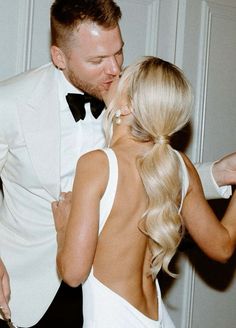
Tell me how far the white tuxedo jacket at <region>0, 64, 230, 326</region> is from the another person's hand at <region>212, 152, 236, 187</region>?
0.58 m

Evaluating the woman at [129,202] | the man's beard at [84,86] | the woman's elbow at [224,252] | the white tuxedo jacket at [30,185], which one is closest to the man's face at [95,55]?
the man's beard at [84,86]

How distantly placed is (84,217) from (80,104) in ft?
2.06

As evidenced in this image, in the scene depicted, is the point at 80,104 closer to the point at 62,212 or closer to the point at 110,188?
the point at 62,212

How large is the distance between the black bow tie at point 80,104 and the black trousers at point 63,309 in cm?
61

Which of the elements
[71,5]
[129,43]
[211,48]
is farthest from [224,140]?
[71,5]

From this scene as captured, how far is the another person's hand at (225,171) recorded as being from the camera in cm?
207

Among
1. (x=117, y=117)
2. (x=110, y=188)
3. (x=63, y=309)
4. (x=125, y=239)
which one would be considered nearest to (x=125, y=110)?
(x=117, y=117)

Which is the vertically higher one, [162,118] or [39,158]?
[162,118]

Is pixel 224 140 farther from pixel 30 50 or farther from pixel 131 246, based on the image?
pixel 131 246

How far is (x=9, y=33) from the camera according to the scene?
2.31 meters

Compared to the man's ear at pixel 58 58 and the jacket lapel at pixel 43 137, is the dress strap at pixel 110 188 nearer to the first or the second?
the jacket lapel at pixel 43 137

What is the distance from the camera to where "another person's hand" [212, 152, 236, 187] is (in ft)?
6.80

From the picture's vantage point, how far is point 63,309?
2.12m

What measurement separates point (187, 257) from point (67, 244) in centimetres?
140
